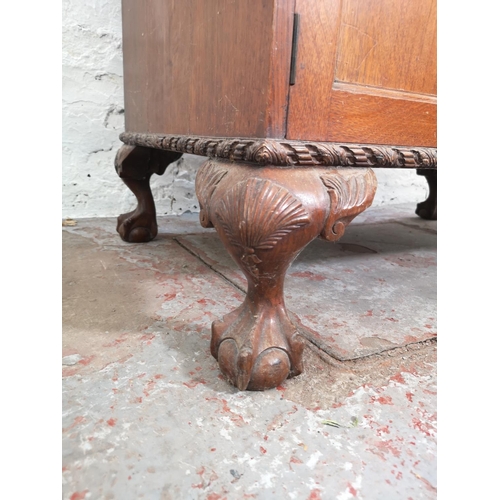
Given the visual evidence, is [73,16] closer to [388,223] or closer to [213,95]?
[213,95]

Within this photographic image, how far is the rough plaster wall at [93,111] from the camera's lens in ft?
4.89

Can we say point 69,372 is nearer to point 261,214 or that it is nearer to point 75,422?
point 75,422

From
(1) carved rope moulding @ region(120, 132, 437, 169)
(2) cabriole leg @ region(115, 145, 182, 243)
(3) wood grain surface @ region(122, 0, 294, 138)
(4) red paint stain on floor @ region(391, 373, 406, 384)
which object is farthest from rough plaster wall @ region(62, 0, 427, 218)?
(4) red paint stain on floor @ region(391, 373, 406, 384)

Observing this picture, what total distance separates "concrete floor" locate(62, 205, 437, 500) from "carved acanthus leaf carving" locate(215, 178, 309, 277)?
0.23 meters

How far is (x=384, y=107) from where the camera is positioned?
0.64 m

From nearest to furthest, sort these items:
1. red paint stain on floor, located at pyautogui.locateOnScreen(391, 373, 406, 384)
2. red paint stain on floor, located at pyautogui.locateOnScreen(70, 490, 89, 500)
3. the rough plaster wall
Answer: red paint stain on floor, located at pyautogui.locateOnScreen(70, 490, 89, 500), red paint stain on floor, located at pyautogui.locateOnScreen(391, 373, 406, 384), the rough plaster wall

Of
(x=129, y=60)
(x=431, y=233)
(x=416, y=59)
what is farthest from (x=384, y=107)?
(x=431, y=233)

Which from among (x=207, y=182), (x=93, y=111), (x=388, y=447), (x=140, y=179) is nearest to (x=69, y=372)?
(x=207, y=182)

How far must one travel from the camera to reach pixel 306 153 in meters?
0.54

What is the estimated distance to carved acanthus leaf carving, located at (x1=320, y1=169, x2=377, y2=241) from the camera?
1.86 ft

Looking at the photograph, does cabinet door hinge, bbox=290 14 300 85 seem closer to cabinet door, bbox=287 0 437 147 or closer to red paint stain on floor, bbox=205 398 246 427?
cabinet door, bbox=287 0 437 147

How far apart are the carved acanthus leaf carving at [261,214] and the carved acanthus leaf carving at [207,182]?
64mm

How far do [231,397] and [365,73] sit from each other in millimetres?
524

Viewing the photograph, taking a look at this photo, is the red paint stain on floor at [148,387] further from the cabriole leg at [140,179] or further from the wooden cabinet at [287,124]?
the cabriole leg at [140,179]
